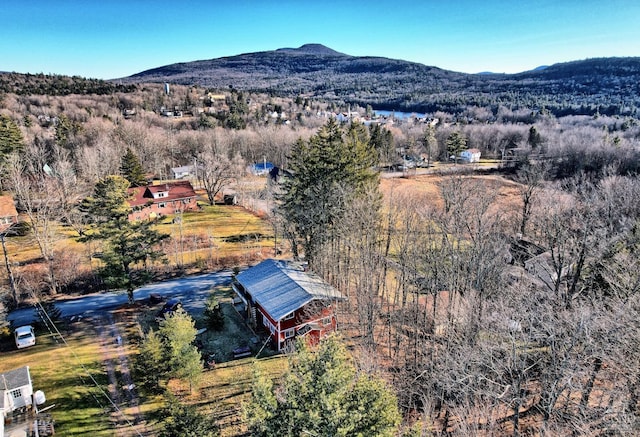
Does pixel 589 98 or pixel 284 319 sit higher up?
pixel 589 98

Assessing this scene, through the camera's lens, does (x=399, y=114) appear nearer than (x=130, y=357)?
No

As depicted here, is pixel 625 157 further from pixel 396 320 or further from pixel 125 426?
pixel 125 426

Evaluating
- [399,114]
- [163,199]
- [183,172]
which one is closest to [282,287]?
[163,199]

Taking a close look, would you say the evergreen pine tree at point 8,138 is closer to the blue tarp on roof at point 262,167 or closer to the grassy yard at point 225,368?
the blue tarp on roof at point 262,167

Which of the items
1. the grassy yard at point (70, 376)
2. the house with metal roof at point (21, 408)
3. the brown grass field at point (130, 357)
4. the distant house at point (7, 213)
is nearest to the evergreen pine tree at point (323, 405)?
the brown grass field at point (130, 357)

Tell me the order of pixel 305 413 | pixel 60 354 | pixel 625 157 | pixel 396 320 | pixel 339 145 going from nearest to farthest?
pixel 305 413, pixel 60 354, pixel 396 320, pixel 339 145, pixel 625 157

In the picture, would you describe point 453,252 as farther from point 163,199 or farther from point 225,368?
Answer: point 163,199

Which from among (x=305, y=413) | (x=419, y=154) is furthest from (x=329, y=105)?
(x=305, y=413)
